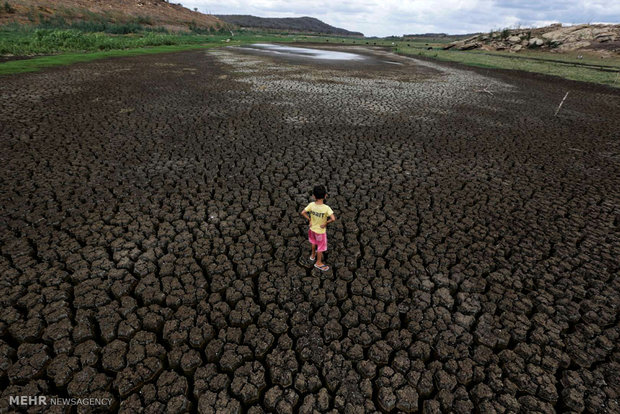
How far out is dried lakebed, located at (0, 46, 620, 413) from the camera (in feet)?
9.70

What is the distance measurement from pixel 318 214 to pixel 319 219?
0.25ft

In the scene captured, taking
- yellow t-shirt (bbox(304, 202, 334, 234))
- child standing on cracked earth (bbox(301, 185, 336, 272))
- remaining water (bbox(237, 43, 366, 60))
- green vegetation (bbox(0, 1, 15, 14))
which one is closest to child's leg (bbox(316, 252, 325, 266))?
child standing on cracked earth (bbox(301, 185, 336, 272))

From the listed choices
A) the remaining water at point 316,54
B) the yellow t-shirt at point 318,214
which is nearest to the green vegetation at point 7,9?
the remaining water at point 316,54

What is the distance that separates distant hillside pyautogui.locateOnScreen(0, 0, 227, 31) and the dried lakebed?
6166 centimetres

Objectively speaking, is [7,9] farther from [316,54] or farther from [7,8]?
[316,54]

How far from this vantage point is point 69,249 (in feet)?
14.5

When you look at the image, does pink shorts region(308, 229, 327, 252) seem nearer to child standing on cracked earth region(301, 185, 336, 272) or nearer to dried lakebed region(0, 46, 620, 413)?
child standing on cracked earth region(301, 185, 336, 272)

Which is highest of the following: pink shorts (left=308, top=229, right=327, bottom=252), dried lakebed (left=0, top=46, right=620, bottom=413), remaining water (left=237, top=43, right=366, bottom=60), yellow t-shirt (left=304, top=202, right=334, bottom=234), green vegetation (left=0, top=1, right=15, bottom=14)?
green vegetation (left=0, top=1, right=15, bottom=14)

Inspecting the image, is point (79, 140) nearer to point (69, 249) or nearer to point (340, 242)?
point (69, 249)

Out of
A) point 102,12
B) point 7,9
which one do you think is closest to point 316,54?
point 7,9

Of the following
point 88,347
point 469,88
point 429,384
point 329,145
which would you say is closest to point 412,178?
point 329,145

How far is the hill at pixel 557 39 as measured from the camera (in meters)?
49.0

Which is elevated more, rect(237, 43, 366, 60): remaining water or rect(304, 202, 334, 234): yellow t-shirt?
rect(237, 43, 366, 60): remaining water

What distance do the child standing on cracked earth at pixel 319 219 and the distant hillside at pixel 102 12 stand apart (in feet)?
216
